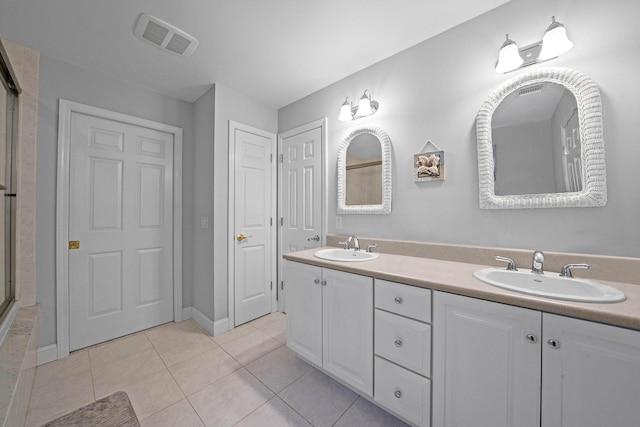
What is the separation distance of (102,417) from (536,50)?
99.7 inches

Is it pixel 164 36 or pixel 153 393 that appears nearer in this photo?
pixel 153 393

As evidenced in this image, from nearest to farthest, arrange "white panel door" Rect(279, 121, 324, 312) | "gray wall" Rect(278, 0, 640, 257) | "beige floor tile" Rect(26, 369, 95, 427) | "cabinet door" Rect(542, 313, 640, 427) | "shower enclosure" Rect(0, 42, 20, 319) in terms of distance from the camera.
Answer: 1. "cabinet door" Rect(542, 313, 640, 427)
2. "gray wall" Rect(278, 0, 640, 257)
3. "beige floor tile" Rect(26, 369, 95, 427)
4. "shower enclosure" Rect(0, 42, 20, 319)
5. "white panel door" Rect(279, 121, 324, 312)

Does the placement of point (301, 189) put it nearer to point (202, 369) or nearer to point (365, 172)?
point (365, 172)

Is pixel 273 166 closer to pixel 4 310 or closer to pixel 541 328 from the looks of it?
pixel 4 310

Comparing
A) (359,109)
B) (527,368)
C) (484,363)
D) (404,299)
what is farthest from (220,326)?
(359,109)

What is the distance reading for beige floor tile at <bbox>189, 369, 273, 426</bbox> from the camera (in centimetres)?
131

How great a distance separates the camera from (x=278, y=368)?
1712 millimetres

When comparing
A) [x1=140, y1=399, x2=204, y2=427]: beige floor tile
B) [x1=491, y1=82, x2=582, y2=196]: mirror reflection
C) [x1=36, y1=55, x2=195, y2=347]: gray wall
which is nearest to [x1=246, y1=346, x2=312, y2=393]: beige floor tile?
[x1=140, y1=399, x2=204, y2=427]: beige floor tile

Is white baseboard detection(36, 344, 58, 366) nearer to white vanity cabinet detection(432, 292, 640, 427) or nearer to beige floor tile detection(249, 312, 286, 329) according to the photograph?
beige floor tile detection(249, 312, 286, 329)

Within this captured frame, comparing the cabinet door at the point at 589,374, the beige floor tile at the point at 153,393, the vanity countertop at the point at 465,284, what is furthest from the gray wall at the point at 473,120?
the beige floor tile at the point at 153,393

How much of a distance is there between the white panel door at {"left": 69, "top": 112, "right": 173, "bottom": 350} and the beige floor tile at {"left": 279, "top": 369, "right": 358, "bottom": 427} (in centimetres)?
168

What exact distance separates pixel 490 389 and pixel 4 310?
2.63 metres

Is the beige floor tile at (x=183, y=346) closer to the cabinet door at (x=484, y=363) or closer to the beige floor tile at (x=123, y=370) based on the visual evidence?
the beige floor tile at (x=123, y=370)

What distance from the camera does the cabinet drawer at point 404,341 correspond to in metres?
1.11
